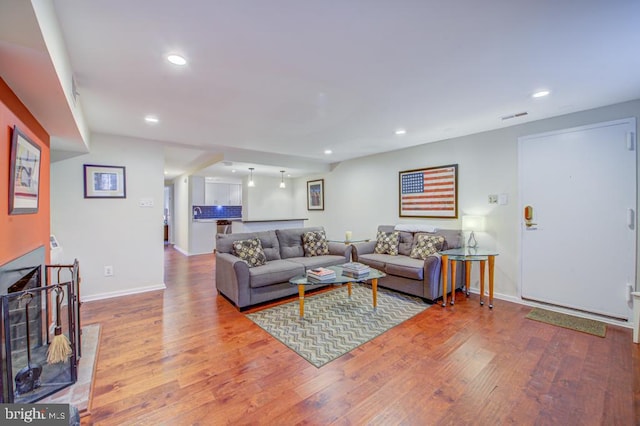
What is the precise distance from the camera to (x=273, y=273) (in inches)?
135

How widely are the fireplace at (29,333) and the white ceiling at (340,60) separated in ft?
3.97

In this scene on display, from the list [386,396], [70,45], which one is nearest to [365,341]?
[386,396]

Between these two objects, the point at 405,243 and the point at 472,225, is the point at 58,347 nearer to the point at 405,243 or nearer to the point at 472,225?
the point at 405,243

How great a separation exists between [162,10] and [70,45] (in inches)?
32.6

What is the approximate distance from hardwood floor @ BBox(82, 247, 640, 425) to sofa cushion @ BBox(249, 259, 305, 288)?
468 mm

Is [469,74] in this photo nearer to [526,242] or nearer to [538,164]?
[538,164]

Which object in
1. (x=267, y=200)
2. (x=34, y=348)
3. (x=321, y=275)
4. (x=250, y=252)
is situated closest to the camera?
(x=34, y=348)

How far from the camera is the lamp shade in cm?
372

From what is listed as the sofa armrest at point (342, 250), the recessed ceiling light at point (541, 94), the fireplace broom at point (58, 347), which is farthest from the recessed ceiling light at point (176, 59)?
the sofa armrest at point (342, 250)

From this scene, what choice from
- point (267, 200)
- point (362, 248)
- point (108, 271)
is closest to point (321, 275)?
point (362, 248)

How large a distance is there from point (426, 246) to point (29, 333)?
164 inches

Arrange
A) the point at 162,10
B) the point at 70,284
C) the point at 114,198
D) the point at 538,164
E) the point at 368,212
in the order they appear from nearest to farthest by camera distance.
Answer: the point at 162,10, the point at 70,284, the point at 538,164, the point at 114,198, the point at 368,212

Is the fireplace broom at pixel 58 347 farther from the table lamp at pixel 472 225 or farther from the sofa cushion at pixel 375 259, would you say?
the table lamp at pixel 472 225

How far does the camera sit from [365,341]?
8.43ft
